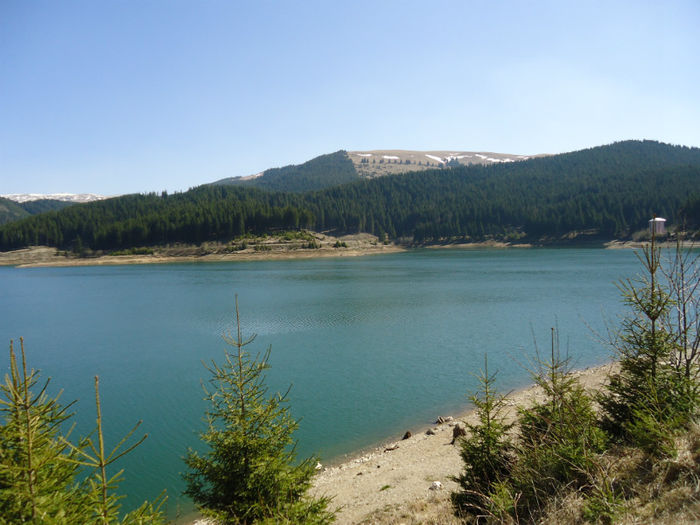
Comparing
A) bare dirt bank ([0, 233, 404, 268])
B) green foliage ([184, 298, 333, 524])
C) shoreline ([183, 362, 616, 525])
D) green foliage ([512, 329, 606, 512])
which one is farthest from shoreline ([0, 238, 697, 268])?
green foliage ([512, 329, 606, 512])

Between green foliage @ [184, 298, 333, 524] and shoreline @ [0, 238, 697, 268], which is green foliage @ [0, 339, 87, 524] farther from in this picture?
shoreline @ [0, 238, 697, 268]

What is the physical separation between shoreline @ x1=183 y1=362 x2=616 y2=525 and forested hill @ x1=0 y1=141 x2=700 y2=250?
93.6 m

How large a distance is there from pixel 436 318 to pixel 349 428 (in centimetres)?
1616

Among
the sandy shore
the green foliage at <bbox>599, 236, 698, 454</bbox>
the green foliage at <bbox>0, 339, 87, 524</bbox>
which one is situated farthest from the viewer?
the sandy shore

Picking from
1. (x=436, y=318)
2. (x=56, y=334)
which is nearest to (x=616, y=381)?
(x=436, y=318)

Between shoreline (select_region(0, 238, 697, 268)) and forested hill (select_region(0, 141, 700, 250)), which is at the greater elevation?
forested hill (select_region(0, 141, 700, 250))

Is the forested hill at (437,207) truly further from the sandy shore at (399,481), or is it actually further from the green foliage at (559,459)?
the green foliage at (559,459)

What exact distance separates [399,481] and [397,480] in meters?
0.09

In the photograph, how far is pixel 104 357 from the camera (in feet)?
67.1

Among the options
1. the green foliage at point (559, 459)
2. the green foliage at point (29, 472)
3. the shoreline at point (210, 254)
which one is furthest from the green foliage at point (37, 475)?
the shoreline at point (210, 254)

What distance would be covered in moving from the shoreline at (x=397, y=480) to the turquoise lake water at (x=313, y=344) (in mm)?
793

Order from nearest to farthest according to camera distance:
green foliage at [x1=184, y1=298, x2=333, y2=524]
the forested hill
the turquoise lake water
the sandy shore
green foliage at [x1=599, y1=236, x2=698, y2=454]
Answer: green foliage at [x1=184, y1=298, x2=333, y2=524]
green foliage at [x1=599, y1=236, x2=698, y2=454]
the sandy shore
the turquoise lake water
the forested hill

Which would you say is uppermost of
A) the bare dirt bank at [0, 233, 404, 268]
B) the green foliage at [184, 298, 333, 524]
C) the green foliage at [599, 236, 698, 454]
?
the bare dirt bank at [0, 233, 404, 268]

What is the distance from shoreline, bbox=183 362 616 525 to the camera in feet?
21.4
